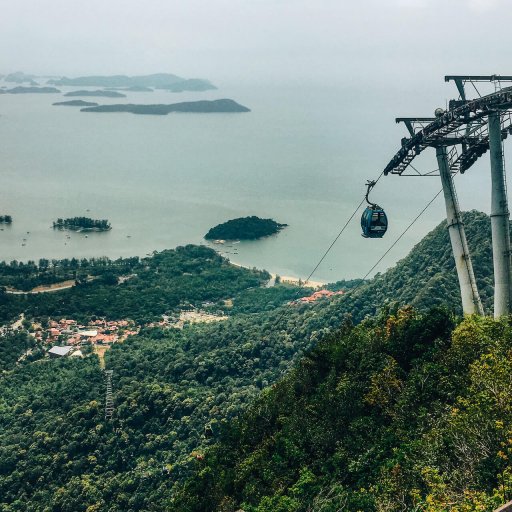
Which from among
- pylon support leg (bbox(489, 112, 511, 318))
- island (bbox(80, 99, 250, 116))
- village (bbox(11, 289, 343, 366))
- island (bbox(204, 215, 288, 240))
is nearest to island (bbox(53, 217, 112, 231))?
island (bbox(204, 215, 288, 240))

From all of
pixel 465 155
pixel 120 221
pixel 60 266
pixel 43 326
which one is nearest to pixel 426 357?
pixel 465 155

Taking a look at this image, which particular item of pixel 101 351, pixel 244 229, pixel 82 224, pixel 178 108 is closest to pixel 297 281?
pixel 244 229

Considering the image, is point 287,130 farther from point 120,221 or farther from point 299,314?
point 299,314

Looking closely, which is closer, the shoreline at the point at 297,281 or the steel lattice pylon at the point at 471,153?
the steel lattice pylon at the point at 471,153

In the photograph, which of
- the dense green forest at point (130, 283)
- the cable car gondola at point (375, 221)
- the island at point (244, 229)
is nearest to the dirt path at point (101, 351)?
the dense green forest at point (130, 283)

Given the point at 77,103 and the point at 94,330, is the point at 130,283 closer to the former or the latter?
the point at 94,330

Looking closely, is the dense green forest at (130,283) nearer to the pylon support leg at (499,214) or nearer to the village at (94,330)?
the village at (94,330)
